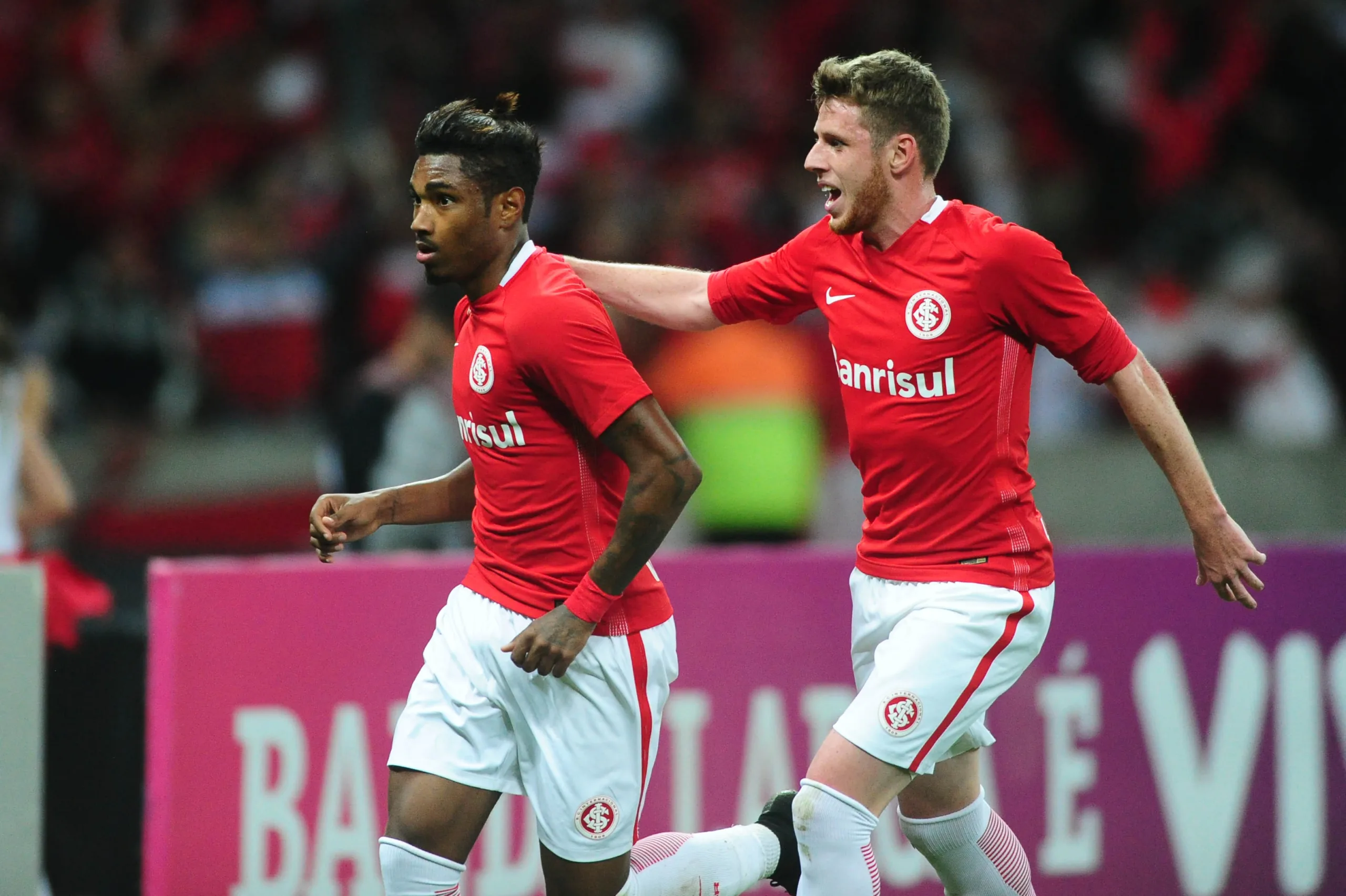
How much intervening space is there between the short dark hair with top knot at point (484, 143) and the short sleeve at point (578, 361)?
0.25m

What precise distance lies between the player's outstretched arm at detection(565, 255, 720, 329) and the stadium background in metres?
2.88

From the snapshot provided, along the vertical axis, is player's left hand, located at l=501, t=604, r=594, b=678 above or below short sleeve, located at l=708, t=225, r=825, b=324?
below

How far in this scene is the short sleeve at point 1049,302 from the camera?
Answer: 3.81m

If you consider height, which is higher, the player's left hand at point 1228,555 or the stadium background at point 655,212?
the stadium background at point 655,212

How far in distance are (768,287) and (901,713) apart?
3.59ft

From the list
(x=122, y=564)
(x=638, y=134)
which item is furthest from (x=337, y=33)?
(x=122, y=564)

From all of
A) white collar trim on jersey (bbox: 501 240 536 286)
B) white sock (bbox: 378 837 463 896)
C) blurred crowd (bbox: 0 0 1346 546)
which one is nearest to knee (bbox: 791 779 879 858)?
white sock (bbox: 378 837 463 896)

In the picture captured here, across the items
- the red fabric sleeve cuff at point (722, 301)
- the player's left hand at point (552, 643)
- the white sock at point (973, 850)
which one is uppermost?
the red fabric sleeve cuff at point (722, 301)

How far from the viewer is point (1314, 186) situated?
10406mm

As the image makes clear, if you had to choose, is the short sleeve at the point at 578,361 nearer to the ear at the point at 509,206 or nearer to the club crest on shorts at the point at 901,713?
the ear at the point at 509,206

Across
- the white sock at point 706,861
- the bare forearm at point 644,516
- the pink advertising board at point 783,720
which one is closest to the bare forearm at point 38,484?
the pink advertising board at point 783,720

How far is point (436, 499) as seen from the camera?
4207 mm

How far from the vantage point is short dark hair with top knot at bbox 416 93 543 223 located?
3.71 meters

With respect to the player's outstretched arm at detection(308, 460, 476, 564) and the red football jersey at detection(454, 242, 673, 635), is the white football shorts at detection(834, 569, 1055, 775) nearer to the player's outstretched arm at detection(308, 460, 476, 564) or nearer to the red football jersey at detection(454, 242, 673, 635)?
the red football jersey at detection(454, 242, 673, 635)
